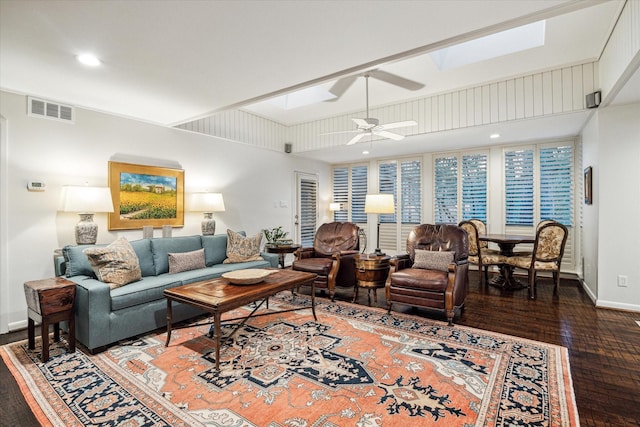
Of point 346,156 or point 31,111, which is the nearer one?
point 31,111

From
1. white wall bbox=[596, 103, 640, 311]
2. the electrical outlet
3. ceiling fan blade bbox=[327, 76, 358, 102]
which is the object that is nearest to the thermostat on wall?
ceiling fan blade bbox=[327, 76, 358, 102]

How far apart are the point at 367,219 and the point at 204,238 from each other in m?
4.28

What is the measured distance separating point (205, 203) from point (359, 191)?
4.12 metres

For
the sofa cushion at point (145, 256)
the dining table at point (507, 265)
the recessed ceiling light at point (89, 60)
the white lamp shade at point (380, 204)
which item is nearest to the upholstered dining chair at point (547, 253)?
the dining table at point (507, 265)

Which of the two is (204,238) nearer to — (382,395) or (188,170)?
(188,170)

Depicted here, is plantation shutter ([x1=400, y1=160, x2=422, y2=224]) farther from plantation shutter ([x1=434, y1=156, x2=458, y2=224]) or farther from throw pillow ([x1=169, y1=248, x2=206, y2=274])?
throw pillow ([x1=169, y1=248, x2=206, y2=274])

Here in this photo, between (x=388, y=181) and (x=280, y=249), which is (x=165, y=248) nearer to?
(x=280, y=249)

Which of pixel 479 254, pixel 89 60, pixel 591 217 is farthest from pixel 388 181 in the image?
pixel 89 60

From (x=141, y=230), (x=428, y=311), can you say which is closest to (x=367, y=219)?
(x=428, y=311)

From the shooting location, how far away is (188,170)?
15.8 ft

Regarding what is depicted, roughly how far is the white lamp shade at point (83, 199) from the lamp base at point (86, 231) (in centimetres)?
23

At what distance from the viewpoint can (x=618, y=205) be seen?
379 cm

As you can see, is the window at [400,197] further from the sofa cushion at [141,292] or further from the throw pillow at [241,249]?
the sofa cushion at [141,292]

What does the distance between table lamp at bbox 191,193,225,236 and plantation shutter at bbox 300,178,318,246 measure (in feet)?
8.59
